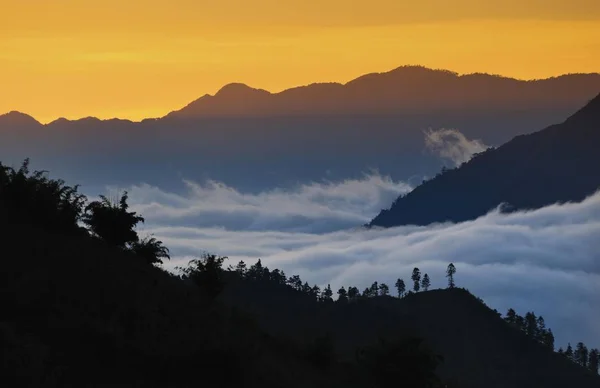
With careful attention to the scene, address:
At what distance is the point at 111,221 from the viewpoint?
135ft

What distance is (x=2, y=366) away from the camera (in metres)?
21.9

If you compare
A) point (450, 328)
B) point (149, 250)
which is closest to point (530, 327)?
point (450, 328)

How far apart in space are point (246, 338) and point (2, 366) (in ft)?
34.3

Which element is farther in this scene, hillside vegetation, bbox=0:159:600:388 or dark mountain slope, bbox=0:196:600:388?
hillside vegetation, bbox=0:159:600:388

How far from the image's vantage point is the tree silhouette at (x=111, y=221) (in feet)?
134

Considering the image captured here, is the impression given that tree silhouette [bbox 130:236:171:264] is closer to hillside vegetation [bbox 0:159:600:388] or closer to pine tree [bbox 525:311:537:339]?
hillside vegetation [bbox 0:159:600:388]

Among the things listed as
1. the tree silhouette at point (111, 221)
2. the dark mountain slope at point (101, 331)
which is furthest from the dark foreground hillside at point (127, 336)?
the tree silhouette at point (111, 221)

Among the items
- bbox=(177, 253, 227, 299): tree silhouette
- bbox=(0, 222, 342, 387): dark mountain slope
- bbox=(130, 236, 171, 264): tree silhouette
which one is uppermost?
bbox=(130, 236, 171, 264): tree silhouette

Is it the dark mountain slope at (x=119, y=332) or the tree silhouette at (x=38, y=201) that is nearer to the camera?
the dark mountain slope at (x=119, y=332)

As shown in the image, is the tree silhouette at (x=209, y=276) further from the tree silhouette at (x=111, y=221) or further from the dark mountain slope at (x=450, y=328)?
the dark mountain slope at (x=450, y=328)

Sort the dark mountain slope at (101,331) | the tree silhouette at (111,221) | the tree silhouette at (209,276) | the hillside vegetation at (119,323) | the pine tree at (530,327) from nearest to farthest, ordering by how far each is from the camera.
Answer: the dark mountain slope at (101,331) < the hillside vegetation at (119,323) < the tree silhouette at (111,221) < the tree silhouette at (209,276) < the pine tree at (530,327)

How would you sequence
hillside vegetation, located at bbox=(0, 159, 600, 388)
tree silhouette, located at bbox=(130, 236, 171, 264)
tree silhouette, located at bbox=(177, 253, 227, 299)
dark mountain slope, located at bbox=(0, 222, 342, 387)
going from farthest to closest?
tree silhouette, located at bbox=(130, 236, 171, 264), tree silhouette, located at bbox=(177, 253, 227, 299), hillside vegetation, located at bbox=(0, 159, 600, 388), dark mountain slope, located at bbox=(0, 222, 342, 387)

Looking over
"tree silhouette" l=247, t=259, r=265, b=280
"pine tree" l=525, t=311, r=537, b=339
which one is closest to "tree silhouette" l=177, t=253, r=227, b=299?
"tree silhouette" l=247, t=259, r=265, b=280

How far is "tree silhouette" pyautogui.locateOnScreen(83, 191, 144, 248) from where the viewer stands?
40.9 meters
